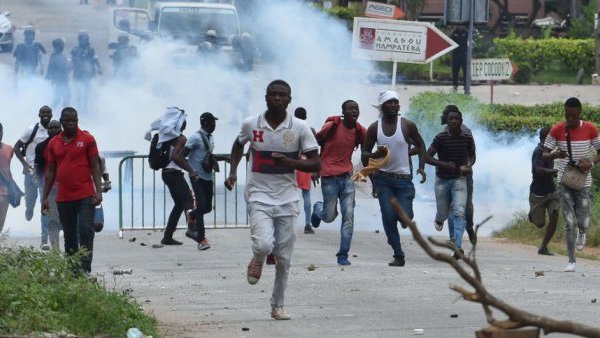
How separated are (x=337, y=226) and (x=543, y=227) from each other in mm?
2639

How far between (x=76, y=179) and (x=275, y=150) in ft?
7.10

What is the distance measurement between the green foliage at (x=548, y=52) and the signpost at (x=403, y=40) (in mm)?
15940

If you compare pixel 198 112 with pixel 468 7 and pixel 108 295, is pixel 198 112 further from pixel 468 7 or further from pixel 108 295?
pixel 108 295

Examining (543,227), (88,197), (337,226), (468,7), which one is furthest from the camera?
(468,7)

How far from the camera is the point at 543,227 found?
16.3 meters

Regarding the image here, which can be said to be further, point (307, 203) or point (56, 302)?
point (307, 203)

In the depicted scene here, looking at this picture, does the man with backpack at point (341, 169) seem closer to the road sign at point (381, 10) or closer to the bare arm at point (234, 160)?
the bare arm at point (234, 160)

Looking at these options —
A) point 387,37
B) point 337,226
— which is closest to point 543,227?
point 337,226

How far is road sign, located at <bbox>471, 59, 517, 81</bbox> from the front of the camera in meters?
21.7

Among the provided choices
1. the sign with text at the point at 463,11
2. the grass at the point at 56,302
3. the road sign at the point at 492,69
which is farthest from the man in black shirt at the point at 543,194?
the sign with text at the point at 463,11

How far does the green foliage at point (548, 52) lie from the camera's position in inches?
1449

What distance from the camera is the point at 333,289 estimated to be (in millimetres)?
11523

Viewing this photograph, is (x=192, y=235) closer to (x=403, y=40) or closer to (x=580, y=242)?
(x=580, y=242)

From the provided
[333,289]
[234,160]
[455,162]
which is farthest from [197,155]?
[234,160]
